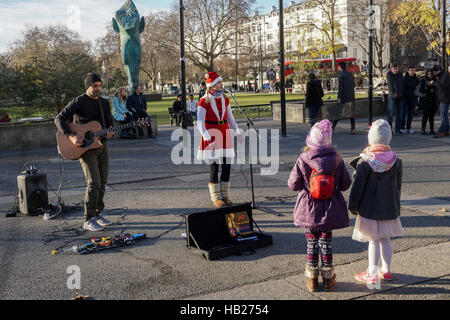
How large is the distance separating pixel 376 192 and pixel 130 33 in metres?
20.5

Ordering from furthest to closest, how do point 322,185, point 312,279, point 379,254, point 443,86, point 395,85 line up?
point 395,85
point 443,86
point 379,254
point 312,279
point 322,185

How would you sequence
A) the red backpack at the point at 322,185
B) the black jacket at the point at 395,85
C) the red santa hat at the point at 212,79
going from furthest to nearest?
the black jacket at the point at 395,85 → the red santa hat at the point at 212,79 → the red backpack at the point at 322,185

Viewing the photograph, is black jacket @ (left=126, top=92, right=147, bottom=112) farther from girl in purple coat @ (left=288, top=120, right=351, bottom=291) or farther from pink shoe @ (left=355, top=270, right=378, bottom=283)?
pink shoe @ (left=355, top=270, right=378, bottom=283)

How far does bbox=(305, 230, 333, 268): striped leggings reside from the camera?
13.8 ft

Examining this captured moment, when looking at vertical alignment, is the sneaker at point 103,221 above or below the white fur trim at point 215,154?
below

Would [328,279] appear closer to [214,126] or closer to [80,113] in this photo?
[214,126]

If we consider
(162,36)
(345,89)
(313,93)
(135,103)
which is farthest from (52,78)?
(162,36)

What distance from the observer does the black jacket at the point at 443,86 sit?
1333cm

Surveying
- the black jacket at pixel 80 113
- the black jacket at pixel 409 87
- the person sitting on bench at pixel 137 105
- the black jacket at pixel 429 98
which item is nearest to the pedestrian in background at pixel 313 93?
the black jacket at pixel 409 87

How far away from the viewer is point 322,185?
409 cm

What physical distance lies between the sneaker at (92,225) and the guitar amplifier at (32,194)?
1285 millimetres

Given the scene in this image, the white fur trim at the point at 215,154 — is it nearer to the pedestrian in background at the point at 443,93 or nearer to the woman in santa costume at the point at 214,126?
the woman in santa costume at the point at 214,126

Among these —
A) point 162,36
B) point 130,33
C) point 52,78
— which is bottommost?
point 52,78
